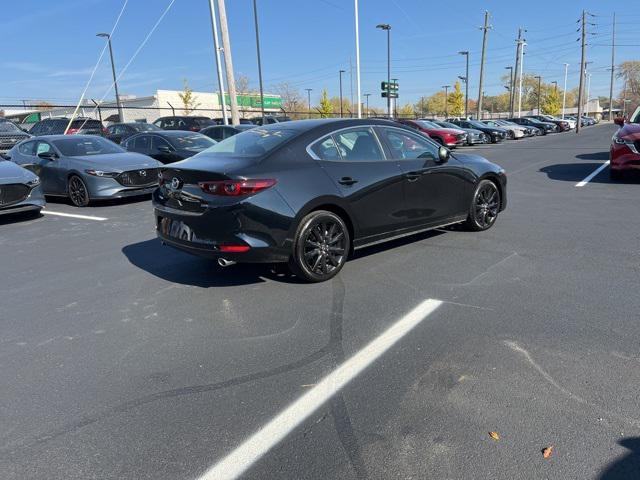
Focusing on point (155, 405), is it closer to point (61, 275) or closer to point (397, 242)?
point (61, 275)

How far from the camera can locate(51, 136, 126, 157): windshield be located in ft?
34.8

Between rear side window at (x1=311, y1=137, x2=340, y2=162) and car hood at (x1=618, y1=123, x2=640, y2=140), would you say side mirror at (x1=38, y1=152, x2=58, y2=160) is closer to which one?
rear side window at (x1=311, y1=137, x2=340, y2=162)

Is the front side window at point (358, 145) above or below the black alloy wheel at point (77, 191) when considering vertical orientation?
above

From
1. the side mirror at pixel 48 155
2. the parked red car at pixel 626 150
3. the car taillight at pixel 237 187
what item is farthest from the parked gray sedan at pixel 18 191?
the parked red car at pixel 626 150

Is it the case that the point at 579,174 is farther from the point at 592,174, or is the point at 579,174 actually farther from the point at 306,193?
the point at 306,193

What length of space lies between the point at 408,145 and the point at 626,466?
13.5ft

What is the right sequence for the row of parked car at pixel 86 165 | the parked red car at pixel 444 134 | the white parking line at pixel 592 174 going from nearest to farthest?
the row of parked car at pixel 86 165 < the white parking line at pixel 592 174 < the parked red car at pixel 444 134

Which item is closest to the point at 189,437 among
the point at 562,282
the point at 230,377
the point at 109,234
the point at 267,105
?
the point at 230,377

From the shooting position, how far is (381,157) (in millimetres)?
5484

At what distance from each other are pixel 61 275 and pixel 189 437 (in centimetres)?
370

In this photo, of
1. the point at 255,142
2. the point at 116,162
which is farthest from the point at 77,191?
the point at 255,142

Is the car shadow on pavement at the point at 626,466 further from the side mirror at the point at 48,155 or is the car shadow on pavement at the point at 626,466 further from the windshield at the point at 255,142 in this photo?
→ the side mirror at the point at 48,155

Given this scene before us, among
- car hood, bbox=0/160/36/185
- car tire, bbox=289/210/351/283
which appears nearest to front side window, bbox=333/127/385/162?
car tire, bbox=289/210/351/283

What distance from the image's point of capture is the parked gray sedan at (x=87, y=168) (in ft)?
32.3
